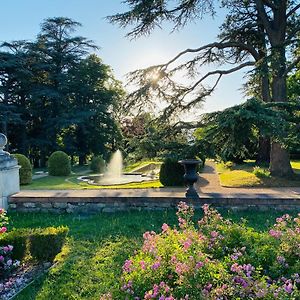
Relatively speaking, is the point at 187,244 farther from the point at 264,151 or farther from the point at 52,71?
the point at 52,71

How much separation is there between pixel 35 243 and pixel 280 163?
9.74 metres

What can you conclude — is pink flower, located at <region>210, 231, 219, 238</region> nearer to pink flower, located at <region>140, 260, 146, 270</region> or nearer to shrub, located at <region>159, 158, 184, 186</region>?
pink flower, located at <region>140, 260, 146, 270</region>

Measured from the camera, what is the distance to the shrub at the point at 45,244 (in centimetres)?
404

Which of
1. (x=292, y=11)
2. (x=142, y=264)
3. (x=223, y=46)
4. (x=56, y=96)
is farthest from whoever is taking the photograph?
(x=56, y=96)

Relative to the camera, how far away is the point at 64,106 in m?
26.2

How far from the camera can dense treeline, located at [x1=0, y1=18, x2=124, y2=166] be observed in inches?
972

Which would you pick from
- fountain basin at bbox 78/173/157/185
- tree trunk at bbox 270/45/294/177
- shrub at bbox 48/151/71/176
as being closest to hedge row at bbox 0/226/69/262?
fountain basin at bbox 78/173/157/185

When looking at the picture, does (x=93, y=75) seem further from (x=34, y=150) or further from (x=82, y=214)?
(x=82, y=214)

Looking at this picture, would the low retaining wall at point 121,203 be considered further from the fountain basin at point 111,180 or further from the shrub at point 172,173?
the fountain basin at point 111,180

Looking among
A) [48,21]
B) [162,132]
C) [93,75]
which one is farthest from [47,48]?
[162,132]

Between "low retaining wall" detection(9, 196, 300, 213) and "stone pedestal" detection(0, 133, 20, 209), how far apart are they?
0.56 feet

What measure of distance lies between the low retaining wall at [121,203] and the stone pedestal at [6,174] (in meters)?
0.17

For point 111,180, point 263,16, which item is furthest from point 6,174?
point 263,16

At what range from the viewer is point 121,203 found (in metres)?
6.71
